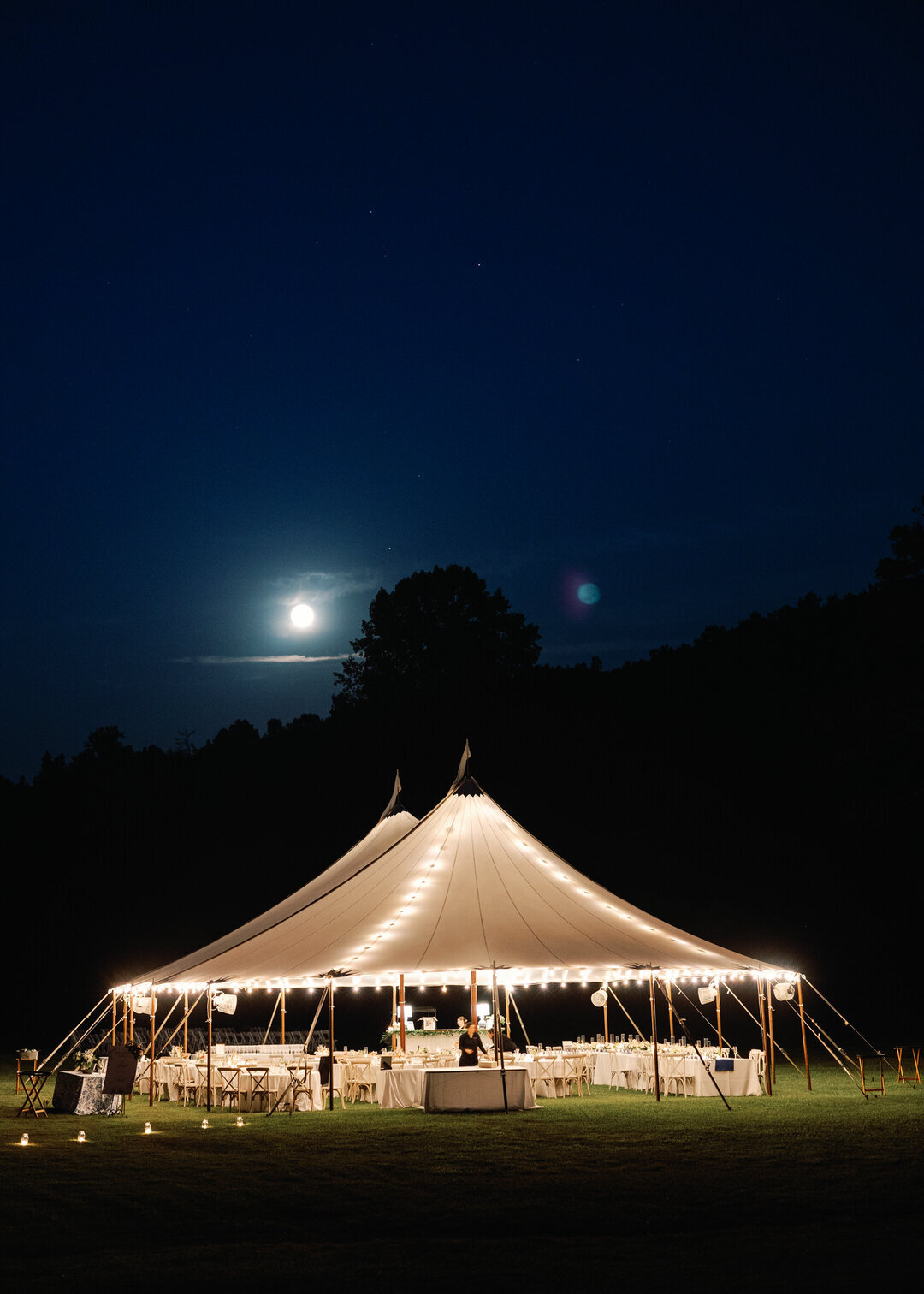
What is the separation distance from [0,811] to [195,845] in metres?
6.83

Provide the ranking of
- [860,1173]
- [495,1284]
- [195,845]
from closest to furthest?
[495,1284], [860,1173], [195,845]

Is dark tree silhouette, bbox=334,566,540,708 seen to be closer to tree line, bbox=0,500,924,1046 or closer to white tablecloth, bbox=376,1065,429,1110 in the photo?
tree line, bbox=0,500,924,1046

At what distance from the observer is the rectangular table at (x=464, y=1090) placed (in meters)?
12.6

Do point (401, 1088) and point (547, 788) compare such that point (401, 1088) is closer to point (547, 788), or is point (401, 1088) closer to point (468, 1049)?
point (468, 1049)

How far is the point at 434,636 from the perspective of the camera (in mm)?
42469

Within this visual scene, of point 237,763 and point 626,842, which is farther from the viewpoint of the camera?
point 237,763

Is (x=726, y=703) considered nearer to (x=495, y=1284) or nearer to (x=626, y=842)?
(x=626, y=842)

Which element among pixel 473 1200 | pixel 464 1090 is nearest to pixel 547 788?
pixel 464 1090

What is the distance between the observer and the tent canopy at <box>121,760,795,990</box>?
43.8 feet

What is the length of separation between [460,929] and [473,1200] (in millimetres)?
6615

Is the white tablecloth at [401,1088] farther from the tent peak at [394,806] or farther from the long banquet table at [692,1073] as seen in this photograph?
the tent peak at [394,806]

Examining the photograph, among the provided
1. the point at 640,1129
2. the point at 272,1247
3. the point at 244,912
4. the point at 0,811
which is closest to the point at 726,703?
the point at 244,912

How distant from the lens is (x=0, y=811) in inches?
1667

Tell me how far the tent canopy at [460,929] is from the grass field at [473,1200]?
5.26 ft
